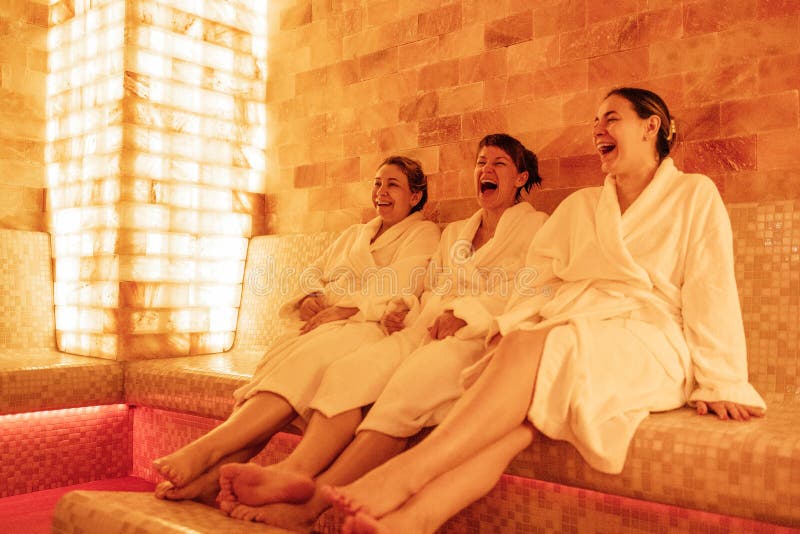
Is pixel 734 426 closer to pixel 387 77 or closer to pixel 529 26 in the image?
pixel 529 26

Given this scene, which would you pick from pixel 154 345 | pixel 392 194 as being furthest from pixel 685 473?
pixel 154 345

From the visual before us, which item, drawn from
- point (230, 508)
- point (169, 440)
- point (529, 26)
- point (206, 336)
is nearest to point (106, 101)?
point (206, 336)

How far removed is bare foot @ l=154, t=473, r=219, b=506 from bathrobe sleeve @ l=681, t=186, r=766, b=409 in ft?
4.40

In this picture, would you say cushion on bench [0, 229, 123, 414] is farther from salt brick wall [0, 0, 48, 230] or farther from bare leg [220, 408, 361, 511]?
bare leg [220, 408, 361, 511]

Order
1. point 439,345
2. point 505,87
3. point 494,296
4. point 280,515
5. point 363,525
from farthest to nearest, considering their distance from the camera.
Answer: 1. point 505,87
2. point 494,296
3. point 439,345
4. point 280,515
5. point 363,525

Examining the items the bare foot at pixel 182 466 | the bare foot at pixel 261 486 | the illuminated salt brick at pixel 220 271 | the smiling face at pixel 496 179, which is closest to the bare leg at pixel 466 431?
the bare foot at pixel 261 486

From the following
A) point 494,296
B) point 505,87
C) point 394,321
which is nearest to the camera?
point 494,296

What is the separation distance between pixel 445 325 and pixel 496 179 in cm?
71

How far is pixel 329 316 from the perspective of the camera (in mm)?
2789

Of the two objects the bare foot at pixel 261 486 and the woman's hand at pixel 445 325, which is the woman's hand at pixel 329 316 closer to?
the woman's hand at pixel 445 325

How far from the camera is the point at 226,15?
395 centimetres

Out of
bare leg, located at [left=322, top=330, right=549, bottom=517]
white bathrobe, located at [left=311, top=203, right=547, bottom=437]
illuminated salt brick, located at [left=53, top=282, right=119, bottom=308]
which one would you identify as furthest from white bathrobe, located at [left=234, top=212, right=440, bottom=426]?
illuminated salt brick, located at [left=53, top=282, right=119, bottom=308]

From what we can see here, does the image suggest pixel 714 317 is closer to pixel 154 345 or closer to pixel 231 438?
pixel 231 438

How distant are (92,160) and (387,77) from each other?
5.08 feet
